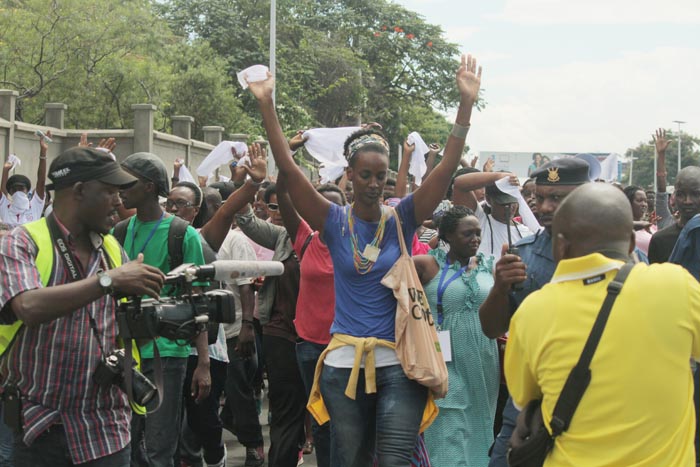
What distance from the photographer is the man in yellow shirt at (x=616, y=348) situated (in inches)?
121

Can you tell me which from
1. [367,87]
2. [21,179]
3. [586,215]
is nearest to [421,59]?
[367,87]

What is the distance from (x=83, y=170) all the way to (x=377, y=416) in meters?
1.93

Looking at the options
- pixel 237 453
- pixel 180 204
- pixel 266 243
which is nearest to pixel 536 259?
pixel 180 204

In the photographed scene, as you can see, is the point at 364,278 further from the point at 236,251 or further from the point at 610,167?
the point at 610,167

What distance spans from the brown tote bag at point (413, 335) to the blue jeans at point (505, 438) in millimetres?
408

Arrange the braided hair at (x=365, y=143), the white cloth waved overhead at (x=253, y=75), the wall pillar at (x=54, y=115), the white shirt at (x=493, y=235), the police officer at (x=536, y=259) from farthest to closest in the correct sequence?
the wall pillar at (x=54, y=115) → the white shirt at (x=493, y=235) → the white cloth waved overhead at (x=253, y=75) → the braided hair at (x=365, y=143) → the police officer at (x=536, y=259)

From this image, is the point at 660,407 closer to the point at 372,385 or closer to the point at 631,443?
the point at 631,443

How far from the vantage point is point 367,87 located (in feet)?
161

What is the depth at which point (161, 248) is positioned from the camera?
5.82 metres

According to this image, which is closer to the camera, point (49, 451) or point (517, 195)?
point (49, 451)

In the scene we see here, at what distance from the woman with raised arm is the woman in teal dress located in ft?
3.72

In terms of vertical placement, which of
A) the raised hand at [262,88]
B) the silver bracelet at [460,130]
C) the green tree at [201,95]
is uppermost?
the green tree at [201,95]

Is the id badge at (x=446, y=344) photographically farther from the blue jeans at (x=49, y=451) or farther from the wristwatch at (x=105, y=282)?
the wristwatch at (x=105, y=282)

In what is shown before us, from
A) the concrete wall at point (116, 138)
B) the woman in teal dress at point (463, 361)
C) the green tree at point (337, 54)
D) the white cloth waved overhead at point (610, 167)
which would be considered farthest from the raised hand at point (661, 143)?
the green tree at point (337, 54)
